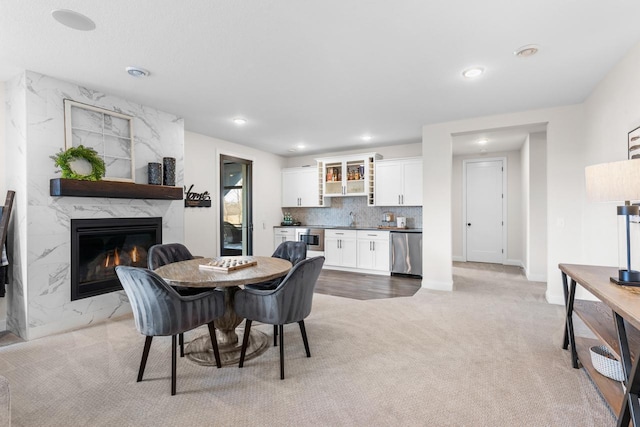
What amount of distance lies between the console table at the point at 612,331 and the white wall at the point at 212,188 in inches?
185

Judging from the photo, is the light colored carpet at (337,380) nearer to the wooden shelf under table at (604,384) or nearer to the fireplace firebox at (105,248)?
the wooden shelf under table at (604,384)

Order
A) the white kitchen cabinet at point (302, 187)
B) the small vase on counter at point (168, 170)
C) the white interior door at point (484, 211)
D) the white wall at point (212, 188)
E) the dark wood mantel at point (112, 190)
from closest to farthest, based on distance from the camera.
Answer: the dark wood mantel at point (112, 190), the small vase on counter at point (168, 170), the white wall at point (212, 188), the white kitchen cabinet at point (302, 187), the white interior door at point (484, 211)

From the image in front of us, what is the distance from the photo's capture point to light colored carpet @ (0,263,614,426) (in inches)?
70.4

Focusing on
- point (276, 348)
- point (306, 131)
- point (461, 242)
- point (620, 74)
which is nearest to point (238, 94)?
point (306, 131)

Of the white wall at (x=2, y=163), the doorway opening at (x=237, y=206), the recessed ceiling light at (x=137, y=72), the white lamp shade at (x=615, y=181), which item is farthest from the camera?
the doorway opening at (x=237, y=206)

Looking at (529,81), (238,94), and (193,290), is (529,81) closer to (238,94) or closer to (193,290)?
(238,94)

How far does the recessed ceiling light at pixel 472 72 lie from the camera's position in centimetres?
281

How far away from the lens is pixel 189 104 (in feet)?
12.2

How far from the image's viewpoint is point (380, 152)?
634 cm

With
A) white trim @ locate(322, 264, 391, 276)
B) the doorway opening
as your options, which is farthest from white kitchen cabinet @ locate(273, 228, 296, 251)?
white trim @ locate(322, 264, 391, 276)

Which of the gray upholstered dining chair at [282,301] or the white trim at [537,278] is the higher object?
the gray upholstered dining chair at [282,301]

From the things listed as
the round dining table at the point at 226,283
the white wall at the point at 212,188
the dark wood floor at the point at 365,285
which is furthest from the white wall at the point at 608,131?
the white wall at the point at 212,188

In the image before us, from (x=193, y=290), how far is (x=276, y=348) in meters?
0.89

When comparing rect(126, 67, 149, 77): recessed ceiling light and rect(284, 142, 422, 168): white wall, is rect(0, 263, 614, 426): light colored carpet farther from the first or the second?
rect(284, 142, 422, 168): white wall
